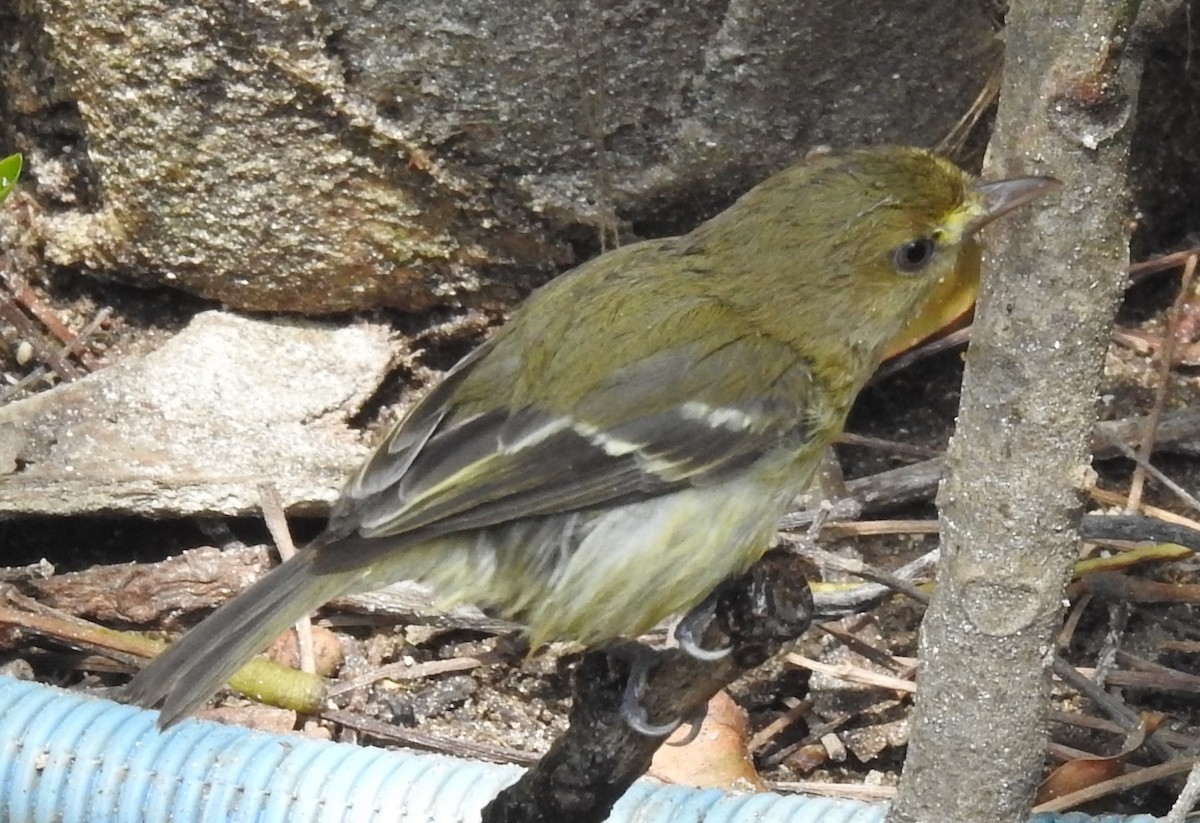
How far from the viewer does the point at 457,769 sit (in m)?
2.66

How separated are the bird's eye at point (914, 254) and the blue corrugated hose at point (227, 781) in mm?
950

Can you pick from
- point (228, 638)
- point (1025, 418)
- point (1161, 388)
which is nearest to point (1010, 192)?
point (1025, 418)

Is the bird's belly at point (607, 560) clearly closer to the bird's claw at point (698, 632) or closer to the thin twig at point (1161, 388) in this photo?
the bird's claw at point (698, 632)

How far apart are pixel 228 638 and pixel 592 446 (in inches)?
25.5

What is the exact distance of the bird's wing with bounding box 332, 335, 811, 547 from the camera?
2.32 metres

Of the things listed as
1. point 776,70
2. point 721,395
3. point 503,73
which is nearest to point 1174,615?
point 721,395

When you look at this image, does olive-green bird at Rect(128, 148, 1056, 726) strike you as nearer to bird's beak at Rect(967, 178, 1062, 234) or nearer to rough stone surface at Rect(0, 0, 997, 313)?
bird's beak at Rect(967, 178, 1062, 234)

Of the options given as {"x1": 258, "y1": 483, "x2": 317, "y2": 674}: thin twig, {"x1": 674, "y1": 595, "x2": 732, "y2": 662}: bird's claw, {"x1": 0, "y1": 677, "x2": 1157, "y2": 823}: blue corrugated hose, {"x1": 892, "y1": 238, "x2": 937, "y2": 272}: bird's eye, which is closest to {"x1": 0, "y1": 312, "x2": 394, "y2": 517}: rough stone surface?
{"x1": 258, "y1": 483, "x2": 317, "y2": 674}: thin twig

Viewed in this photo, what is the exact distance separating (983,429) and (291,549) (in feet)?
5.98

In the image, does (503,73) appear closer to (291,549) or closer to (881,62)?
(881,62)

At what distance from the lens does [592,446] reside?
238 centimetres

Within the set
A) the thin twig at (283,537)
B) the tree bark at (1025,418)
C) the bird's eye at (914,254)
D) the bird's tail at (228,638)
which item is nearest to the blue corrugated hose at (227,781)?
the thin twig at (283,537)

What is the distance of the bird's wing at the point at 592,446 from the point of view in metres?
2.32

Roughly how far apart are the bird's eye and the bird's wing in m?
0.24
